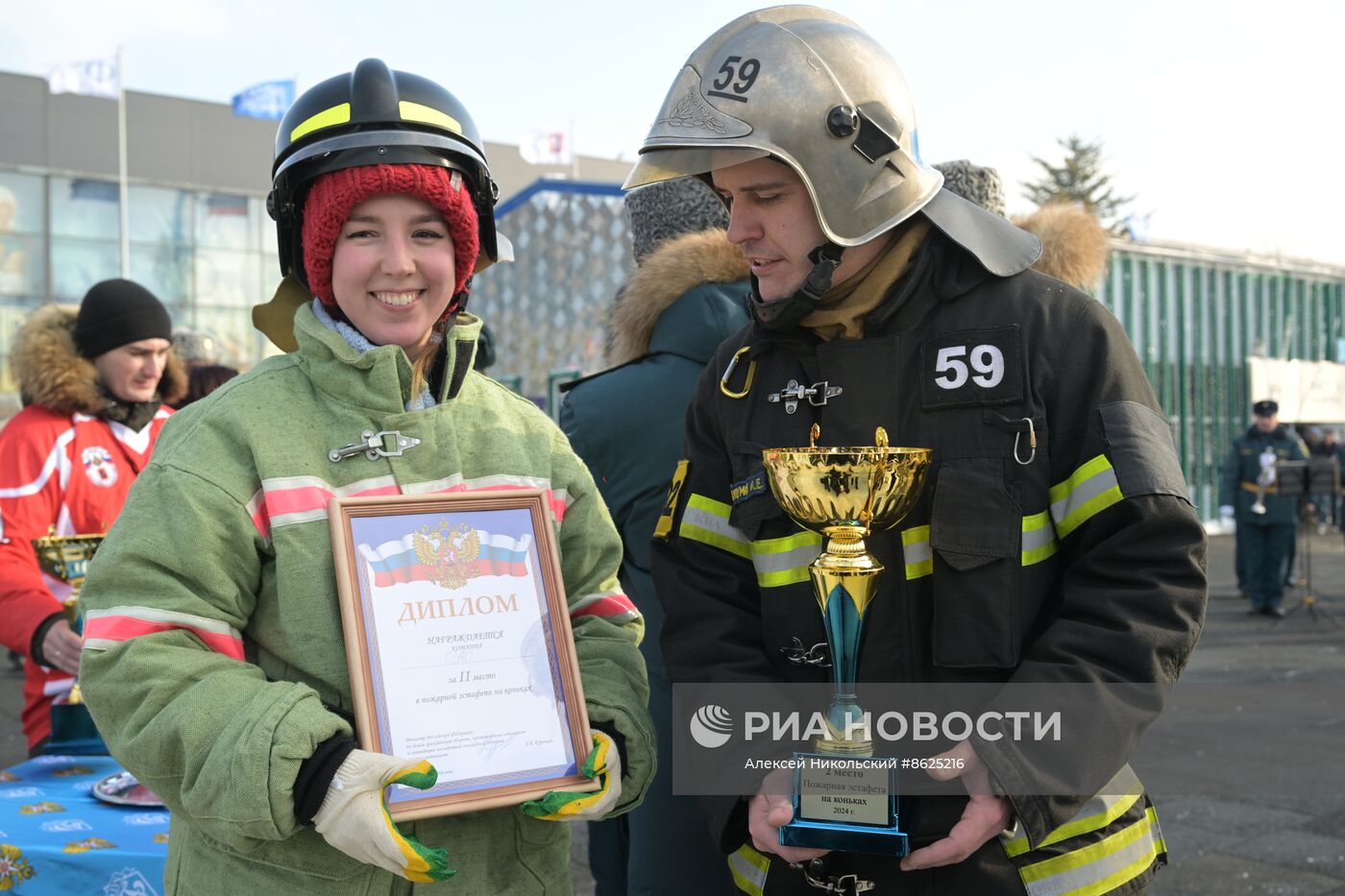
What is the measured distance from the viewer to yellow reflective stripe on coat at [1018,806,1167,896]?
1.97 meters

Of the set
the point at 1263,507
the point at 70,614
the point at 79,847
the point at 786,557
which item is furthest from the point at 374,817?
the point at 1263,507

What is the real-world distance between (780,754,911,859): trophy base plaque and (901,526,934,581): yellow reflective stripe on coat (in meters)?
0.34

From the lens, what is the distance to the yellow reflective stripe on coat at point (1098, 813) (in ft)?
6.43

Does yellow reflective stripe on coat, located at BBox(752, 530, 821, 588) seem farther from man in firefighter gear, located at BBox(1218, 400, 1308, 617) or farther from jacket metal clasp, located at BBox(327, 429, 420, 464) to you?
man in firefighter gear, located at BBox(1218, 400, 1308, 617)

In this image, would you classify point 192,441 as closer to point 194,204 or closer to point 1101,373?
point 1101,373

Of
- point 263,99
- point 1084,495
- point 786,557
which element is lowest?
point 786,557

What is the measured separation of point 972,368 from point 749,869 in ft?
3.44

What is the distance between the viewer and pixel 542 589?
7.22 feet

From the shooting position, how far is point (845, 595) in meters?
2.00

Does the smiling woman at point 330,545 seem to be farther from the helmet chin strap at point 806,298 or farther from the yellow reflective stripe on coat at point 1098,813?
the yellow reflective stripe on coat at point 1098,813

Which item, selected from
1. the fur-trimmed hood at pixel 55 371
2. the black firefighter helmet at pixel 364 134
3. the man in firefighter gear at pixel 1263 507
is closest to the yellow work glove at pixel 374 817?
the black firefighter helmet at pixel 364 134

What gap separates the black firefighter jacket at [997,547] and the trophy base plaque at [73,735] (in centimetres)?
226

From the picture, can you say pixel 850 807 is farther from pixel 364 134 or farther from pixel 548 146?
pixel 548 146

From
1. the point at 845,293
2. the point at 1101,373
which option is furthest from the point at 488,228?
the point at 1101,373
